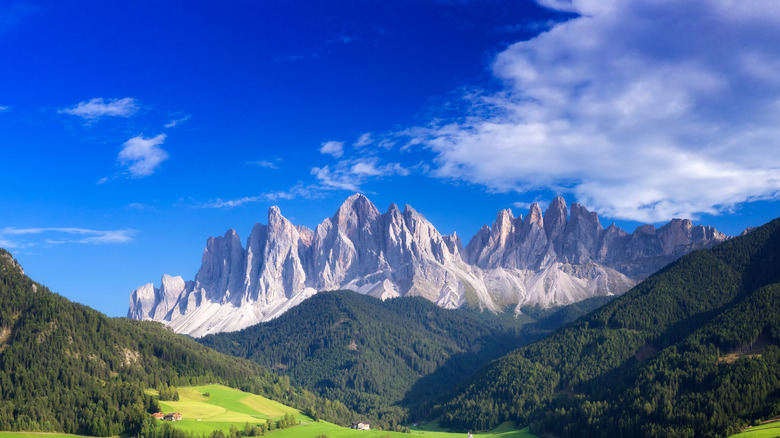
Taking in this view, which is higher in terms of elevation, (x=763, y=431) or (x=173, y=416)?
(x=173, y=416)

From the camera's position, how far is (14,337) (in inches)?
7864

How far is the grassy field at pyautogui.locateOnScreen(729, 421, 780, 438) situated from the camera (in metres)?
138

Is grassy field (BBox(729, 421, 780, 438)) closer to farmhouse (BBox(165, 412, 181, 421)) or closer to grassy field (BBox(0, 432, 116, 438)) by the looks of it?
farmhouse (BBox(165, 412, 181, 421))

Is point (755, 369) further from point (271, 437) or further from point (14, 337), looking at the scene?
point (14, 337)

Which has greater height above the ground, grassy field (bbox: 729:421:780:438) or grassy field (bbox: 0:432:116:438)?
grassy field (bbox: 0:432:116:438)

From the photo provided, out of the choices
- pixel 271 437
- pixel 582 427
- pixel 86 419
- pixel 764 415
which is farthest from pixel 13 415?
pixel 764 415

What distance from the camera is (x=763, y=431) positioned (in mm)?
142250

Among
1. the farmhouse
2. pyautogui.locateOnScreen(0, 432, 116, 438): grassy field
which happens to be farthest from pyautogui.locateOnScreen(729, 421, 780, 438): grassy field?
pyautogui.locateOnScreen(0, 432, 116, 438): grassy field

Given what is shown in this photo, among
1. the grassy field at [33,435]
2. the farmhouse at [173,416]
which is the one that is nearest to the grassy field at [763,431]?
the farmhouse at [173,416]

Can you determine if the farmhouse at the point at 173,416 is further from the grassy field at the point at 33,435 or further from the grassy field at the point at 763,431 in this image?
the grassy field at the point at 763,431

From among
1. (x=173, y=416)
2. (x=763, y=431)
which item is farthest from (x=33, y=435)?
(x=763, y=431)

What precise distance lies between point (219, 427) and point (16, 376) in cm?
5919

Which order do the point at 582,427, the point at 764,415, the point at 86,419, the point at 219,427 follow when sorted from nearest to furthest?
the point at 764,415, the point at 86,419, the point at 219,427, the point at 582,427

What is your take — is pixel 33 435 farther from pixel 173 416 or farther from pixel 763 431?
pixel 763 431
